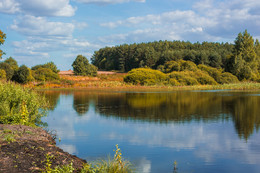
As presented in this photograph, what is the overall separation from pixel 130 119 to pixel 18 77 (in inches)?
1541

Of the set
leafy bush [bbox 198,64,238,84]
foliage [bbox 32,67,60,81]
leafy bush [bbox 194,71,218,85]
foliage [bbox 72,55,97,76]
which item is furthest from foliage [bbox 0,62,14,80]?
leafy bush [bbox 198,64,238,84]

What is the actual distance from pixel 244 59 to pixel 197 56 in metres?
15.2

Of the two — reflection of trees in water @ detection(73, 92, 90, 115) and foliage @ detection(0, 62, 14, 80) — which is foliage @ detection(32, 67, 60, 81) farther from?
reflection of trees in water @ detection(73, 92, 90, 115)

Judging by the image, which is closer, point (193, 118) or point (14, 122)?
point (14, 122)

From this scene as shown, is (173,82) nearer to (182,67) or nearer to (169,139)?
(182,67)

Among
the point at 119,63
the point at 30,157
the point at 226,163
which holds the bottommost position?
the point at 226,163

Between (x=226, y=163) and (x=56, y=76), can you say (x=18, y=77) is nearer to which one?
(x=56, y=76)

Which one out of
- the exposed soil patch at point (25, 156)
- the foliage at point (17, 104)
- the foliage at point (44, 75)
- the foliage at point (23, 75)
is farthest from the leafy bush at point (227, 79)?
the exposed soil patch at point (25, 156)

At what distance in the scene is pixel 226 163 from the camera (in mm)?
8641

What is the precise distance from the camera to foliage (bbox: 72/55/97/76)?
70.6 metres

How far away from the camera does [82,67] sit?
70.7 m

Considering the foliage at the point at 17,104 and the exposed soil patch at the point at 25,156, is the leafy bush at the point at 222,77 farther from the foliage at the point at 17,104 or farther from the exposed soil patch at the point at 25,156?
the exposed soil patch at the point at 25,156

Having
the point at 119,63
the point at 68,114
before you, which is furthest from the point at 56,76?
the point at 119,63

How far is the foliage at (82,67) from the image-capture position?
232 ft
